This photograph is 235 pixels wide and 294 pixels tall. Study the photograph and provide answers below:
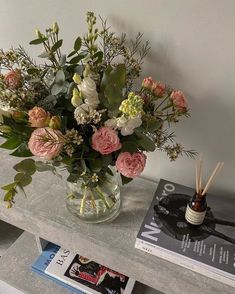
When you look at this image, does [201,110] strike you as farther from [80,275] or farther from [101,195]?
[80,275]

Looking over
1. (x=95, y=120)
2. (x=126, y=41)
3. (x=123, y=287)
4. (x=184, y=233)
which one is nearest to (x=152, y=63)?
(x=126, y=41)

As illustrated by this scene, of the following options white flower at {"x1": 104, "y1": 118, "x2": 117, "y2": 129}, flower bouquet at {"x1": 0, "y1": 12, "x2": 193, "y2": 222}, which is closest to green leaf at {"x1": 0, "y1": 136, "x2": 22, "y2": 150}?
flower bouquet at {"x1": 0, "y1": 12, "x2": 193, "y2": 222}

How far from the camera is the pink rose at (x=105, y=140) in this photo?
64 cm

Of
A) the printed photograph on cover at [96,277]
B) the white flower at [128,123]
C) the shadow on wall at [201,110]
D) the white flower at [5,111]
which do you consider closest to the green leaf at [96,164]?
the white flower at [128,123]

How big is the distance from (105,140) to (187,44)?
357 mm

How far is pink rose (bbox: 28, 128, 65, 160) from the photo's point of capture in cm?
62

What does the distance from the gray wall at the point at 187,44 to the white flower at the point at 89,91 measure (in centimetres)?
28

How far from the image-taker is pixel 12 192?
0.69 m

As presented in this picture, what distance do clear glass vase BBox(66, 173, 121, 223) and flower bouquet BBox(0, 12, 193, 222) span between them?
0.04 feet

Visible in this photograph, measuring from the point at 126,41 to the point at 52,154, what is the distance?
421 mm

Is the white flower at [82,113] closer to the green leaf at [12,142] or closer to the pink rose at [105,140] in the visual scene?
the pink rose at [105,140]

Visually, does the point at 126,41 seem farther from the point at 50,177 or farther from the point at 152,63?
the point at 50,177

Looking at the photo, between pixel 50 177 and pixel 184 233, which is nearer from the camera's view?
Result: pixel 184 233

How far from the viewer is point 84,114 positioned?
2.04 ft
